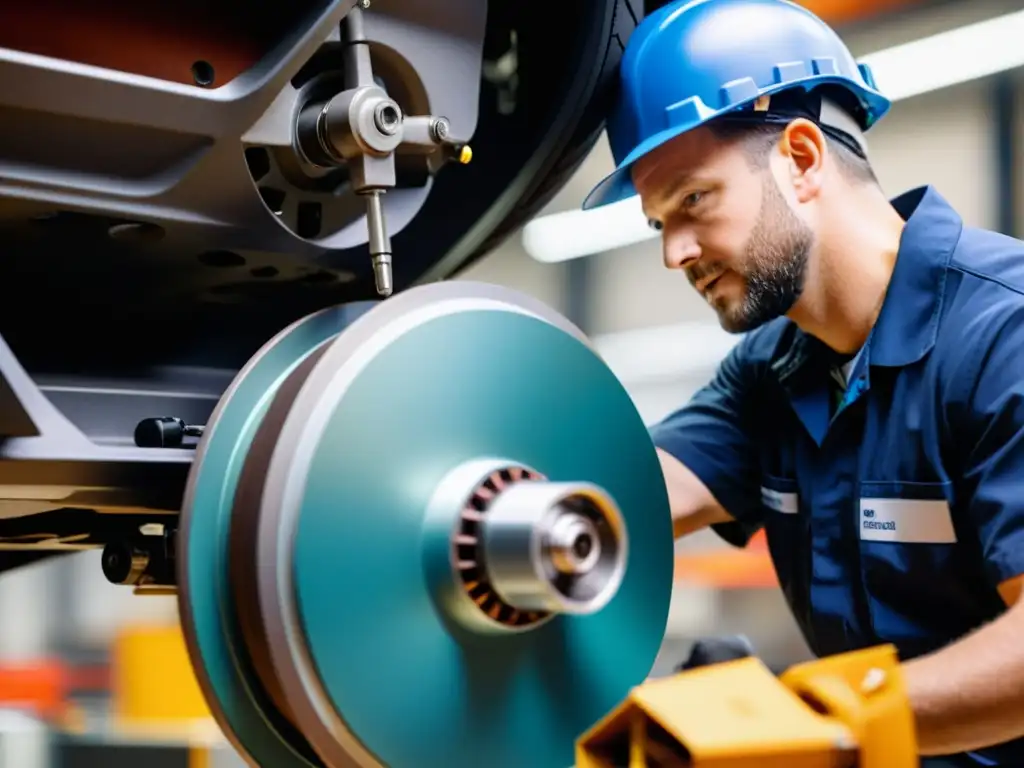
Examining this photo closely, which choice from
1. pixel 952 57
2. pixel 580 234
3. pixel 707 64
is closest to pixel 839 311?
pixel 707 64

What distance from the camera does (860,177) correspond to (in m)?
1.43

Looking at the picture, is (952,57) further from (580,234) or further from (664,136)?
(664,136)

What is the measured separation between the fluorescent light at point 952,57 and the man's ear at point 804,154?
89.0 inches

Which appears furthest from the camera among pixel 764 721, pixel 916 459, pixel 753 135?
pixel 753 135

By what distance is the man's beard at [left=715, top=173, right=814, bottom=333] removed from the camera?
136 cm

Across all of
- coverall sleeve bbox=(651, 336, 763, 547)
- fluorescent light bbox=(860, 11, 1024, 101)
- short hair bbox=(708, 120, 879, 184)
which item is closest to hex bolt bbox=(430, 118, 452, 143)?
short hair bbox=(708, 120, 879, 184)

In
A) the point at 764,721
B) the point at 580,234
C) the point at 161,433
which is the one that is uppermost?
the point at 580,234

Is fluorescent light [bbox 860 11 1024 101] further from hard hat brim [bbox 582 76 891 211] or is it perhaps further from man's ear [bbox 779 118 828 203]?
man's ear [bbox 779 118 828 203]

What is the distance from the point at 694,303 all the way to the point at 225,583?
439 cm

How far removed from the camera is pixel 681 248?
1378 mm

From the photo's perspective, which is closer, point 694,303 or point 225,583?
point 225,583

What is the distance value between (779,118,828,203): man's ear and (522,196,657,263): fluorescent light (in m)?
3.62

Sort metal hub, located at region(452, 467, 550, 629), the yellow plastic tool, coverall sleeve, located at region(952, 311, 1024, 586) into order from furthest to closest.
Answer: coverall sleeve, located at region(952, 311, 1024, 586) → metal hub, located at region(452, 467, 550, 629) → the yellow plastic tool

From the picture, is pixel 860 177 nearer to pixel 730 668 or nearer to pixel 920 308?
pixel 920 308
